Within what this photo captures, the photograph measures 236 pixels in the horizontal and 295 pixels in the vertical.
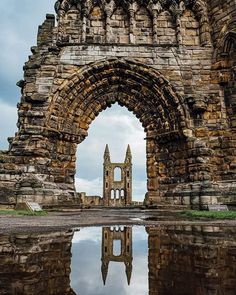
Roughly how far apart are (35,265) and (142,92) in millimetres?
10765

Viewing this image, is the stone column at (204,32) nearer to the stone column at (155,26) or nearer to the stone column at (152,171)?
the stone column at (155,26)

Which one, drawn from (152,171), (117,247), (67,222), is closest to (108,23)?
(152,171)

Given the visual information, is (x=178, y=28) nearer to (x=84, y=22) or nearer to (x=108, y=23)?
(x=108, y=23)

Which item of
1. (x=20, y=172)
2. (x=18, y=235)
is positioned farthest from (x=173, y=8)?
(x=18, y=235)

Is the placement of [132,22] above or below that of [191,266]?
above

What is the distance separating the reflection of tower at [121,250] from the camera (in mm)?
1910

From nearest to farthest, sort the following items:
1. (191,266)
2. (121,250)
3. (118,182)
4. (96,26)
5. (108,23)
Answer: (191,266), (121,250), (108,23), (96,26), (118,182)

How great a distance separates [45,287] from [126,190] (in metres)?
50.5

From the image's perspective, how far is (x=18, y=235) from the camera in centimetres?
309

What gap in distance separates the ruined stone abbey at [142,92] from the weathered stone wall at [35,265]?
709 cm

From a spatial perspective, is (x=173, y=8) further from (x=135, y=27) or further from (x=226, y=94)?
(x=226, y=94)

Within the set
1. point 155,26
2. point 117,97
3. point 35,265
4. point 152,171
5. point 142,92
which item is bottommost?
point 35,265

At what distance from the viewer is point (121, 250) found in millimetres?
2598

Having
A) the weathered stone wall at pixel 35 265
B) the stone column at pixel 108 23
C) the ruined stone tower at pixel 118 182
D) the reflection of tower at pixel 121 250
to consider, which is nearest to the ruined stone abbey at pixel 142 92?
the stone column at pixel 108 23
